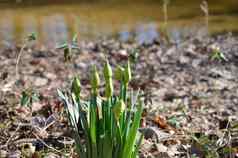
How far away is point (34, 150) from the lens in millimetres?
2615

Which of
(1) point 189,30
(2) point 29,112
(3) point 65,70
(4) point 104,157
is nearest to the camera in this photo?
(4) point 104,157

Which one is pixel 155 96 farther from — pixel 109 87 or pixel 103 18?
pixel 103 18

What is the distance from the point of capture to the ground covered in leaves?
2.68m

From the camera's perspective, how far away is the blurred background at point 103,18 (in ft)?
24.1

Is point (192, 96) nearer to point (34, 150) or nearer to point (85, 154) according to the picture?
point (34, 150)

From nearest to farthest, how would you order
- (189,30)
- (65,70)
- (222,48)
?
(65,70), (222,48), (189,30)

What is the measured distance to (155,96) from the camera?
3.83 meters

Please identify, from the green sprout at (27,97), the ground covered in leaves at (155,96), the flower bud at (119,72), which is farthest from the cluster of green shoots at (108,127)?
the green sprout at (27,97)

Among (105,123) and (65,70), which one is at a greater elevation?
(105,123)

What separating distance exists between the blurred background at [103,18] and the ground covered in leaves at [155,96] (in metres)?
1.11

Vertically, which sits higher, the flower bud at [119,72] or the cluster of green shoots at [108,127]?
the flower bud at [119,72]

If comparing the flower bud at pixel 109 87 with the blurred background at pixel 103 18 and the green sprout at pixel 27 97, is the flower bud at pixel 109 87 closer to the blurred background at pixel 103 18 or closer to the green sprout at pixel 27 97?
the green sprout at pixel 27 97

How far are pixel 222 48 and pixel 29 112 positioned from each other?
2.59 meters

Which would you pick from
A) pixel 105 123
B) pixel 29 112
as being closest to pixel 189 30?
pixel 29 112
